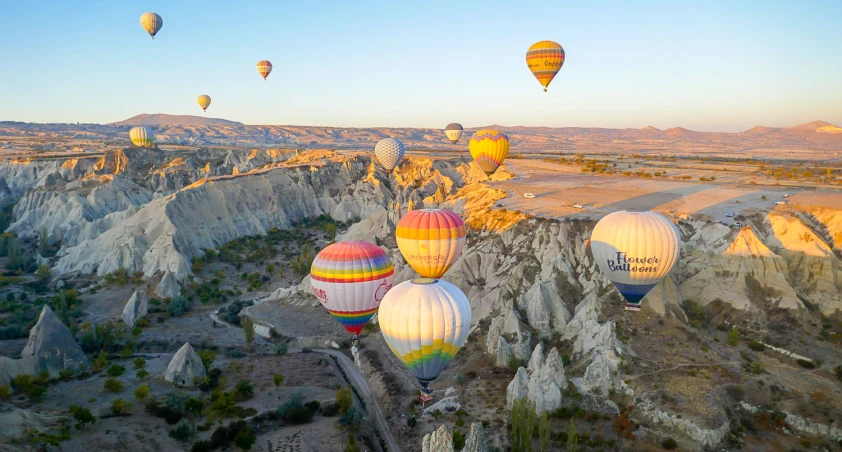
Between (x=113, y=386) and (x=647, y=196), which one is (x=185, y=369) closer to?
(x=113, y=386)

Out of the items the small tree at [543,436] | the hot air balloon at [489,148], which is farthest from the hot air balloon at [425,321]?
the hot air balloon at [489,148]

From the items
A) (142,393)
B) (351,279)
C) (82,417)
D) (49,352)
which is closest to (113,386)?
(142,393)

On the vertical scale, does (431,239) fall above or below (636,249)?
below

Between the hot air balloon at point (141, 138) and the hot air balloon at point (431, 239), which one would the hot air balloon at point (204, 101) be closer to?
the hot air balloon at point (141, 138)

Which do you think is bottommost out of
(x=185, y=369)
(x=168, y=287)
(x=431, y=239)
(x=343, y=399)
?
(x=343, y=399)

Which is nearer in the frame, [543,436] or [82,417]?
[543,436]

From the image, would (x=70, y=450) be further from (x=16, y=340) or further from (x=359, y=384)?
(x=16, y=340)

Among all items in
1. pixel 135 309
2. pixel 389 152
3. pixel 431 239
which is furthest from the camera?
pixel 389 152
